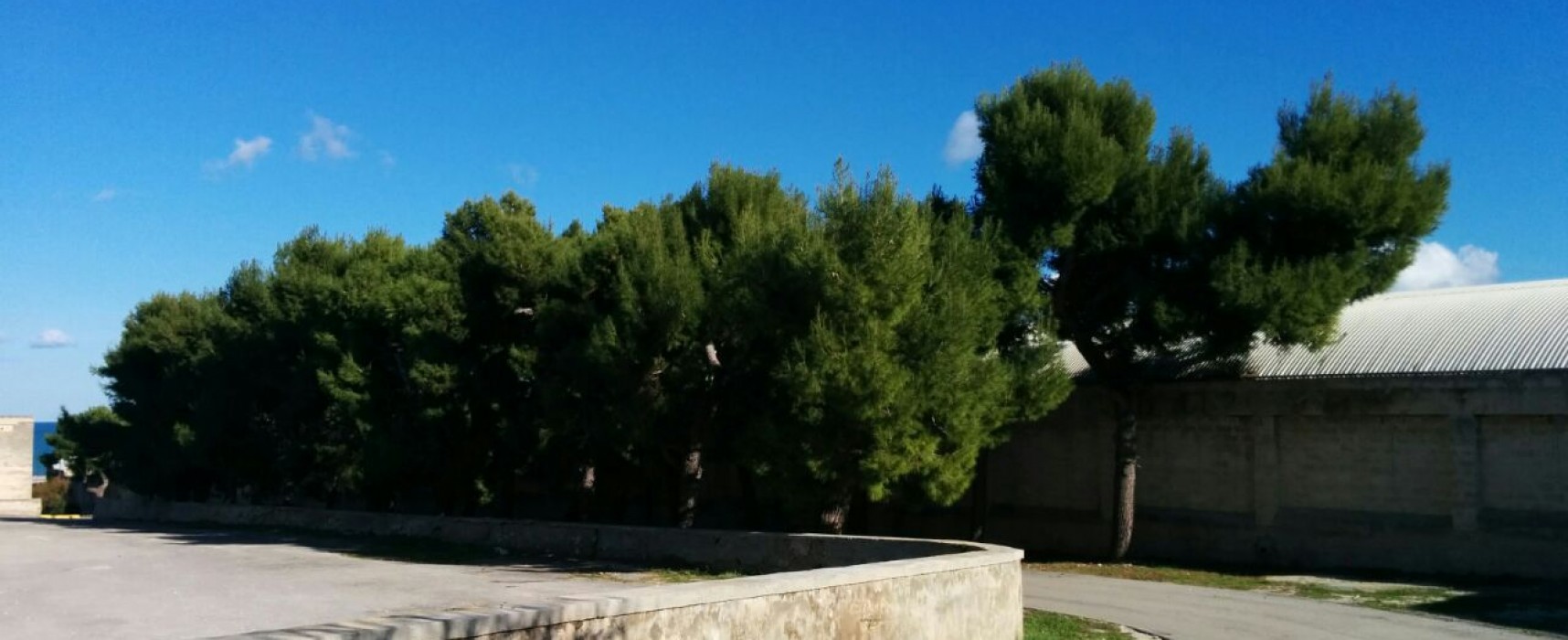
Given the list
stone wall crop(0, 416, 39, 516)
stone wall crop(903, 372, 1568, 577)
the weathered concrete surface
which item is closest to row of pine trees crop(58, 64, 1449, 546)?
stone wall crop(903, 372, 1568, 577)

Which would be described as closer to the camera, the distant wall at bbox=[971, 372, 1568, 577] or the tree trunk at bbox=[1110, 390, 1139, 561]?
the distant wall at bbox=[971, 372, 1568, 577]

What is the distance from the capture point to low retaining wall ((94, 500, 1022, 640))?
8078 millimetres

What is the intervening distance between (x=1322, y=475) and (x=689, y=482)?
1289 centimetres

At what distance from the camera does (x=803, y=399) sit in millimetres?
19797

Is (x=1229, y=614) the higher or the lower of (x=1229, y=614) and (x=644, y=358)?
the lower

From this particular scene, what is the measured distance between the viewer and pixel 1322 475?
2408 cm

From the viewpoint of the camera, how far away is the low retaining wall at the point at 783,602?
808 centimetres

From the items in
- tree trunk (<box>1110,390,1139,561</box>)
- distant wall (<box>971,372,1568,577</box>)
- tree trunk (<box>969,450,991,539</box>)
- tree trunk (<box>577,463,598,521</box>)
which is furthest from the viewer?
tree trunk (<box>577,463,598,521</box>)

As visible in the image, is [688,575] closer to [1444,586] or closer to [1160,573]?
[1160,573]

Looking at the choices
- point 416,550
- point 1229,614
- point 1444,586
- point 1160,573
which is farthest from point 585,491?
point 1444,586

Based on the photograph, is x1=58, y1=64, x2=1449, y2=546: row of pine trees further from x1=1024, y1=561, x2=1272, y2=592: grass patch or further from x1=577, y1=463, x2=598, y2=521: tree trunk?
x1=1024, y1=561, x2=1272, y2=592: grass patch

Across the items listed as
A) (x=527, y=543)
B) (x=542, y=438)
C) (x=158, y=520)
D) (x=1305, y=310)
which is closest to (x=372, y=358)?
(x=542, y=438)

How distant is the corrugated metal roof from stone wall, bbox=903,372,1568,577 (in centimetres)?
42

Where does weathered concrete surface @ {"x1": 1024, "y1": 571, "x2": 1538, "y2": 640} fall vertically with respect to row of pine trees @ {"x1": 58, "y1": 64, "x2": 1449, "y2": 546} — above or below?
below
